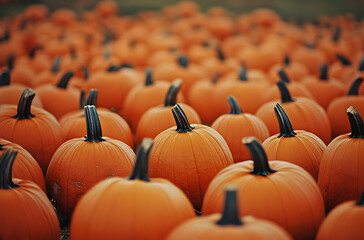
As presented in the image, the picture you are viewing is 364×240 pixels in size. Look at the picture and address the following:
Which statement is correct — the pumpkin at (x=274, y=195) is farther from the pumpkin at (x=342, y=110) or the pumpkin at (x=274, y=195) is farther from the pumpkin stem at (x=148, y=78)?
the pumpkin stem at (x=148, y=78)

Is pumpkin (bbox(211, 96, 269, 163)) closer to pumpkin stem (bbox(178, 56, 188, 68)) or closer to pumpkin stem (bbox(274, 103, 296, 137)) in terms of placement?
pumpkin stem (bbox(274, 103, 296, 137))

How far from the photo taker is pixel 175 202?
2.09 meters

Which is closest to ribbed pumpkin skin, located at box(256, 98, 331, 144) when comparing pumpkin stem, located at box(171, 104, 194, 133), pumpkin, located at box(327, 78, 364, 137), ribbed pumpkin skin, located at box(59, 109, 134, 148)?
pumpkin, located at box(327, 78, 364, 137)

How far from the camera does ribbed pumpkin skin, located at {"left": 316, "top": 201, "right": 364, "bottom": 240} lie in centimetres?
188

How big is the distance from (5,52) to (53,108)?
472 cm

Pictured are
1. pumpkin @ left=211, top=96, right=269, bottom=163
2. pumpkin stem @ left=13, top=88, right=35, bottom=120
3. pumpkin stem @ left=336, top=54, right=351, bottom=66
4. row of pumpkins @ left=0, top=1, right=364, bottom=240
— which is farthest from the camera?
pumpkin stem @ left=336, top=54, right=351, bottom=66

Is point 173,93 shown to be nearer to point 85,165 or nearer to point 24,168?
point 85,165

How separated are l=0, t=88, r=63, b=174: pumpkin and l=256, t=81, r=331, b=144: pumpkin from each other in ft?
7.20

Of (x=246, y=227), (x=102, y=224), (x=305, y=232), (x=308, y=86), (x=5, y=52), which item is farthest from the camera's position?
(x=5, y=52)

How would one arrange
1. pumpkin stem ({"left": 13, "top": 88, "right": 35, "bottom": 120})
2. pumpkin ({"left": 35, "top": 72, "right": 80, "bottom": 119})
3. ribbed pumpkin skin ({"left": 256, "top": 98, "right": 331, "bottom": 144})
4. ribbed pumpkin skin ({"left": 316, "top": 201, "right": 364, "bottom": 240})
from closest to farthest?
ribbed pumpkin skin ({"left": 316, "top": 201, "right": 364, "bottom": 240}) → pumpkin stem ({"left": 13, "top": 88, "right": 35, "bottom": 120}) → ribbed pumpkin skin ({"left": 256, "top": 98, "right": 331, "bottom": 144}) → pumpkin ({"left": 35, "top": 72, "right": 80, "bottom": 119})

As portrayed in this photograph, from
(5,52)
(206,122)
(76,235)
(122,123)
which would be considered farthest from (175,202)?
(5,52)

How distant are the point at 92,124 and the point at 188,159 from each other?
80 centimetres

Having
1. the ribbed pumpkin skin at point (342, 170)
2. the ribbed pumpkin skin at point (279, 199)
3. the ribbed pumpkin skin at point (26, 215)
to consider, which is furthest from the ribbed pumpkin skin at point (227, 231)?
the ribbed pumpkin skin at point (342, 170)

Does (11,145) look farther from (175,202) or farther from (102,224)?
(175,202)
